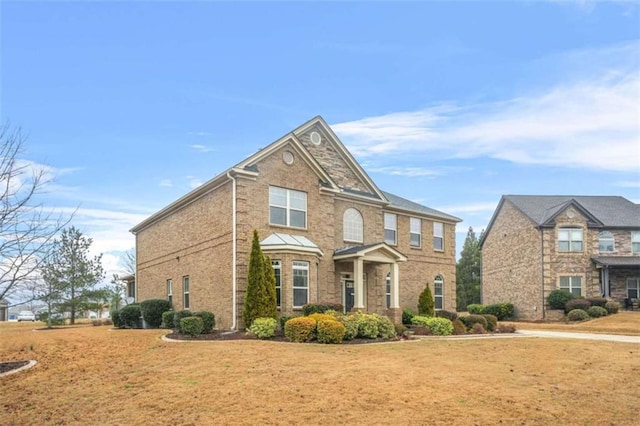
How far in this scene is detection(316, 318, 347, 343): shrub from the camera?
16688 millimetres

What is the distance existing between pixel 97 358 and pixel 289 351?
532cm

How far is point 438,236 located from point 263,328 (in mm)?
17311

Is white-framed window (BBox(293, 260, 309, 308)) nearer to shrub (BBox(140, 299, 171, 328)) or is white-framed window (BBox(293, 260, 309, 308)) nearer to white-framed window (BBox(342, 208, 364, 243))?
white-framed window (BBox(342, 208, 364, 243))

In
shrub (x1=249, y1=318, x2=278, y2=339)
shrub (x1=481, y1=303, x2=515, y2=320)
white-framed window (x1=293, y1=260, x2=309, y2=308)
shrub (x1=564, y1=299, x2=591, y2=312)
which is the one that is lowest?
shrub (x1=481, y1=303, x2=515, y2=320)

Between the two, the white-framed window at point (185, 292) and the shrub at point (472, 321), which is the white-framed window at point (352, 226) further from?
the white-framed window at point (185, 292)

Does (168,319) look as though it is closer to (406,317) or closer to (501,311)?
(406,317)

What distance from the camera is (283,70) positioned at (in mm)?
17984

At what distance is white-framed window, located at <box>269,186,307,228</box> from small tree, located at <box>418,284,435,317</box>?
863 centimetres

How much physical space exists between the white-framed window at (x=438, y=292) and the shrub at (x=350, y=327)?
14.7 meters

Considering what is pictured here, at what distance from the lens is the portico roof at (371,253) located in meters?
23.6

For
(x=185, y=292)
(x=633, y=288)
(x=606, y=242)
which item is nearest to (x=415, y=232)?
(x=185, y=292)

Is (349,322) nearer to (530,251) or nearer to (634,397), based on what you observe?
(634,397)

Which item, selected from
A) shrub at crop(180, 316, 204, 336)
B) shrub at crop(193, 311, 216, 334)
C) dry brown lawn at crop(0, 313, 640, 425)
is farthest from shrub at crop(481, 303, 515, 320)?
shrub at crop(180, 316, 204, 336)

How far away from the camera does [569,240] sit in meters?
38.7
